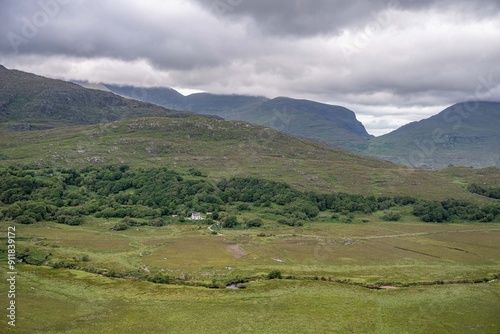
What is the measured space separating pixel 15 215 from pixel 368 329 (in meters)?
128

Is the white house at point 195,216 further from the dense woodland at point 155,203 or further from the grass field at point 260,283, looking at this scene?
the grass field at point 260,283

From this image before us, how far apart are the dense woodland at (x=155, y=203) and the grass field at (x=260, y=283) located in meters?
11.3

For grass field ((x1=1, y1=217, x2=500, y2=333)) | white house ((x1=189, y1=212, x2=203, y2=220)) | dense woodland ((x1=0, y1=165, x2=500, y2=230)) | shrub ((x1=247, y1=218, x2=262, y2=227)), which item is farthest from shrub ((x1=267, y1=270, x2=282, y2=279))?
white house ((x1=189, y1=212, x2=203, y2=220))

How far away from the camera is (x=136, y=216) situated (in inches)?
6398

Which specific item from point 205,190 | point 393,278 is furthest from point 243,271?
point 205,190

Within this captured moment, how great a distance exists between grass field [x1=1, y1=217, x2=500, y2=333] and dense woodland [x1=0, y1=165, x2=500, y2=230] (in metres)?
11.3

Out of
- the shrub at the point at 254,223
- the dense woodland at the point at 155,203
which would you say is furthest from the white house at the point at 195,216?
the shrub at the point at 254,223

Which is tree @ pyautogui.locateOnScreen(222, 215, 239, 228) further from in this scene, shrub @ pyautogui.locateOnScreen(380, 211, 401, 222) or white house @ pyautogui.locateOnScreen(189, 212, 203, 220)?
shrub @ pyautogui.locateOnScreen(380, 211, 401, 222)

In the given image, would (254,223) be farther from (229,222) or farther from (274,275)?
(274,275)

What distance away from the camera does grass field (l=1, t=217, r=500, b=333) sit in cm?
7100

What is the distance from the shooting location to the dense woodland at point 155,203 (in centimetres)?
15650

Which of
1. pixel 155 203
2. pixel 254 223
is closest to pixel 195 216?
pixel 155 203

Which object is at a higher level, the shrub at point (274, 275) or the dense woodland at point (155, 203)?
the dense woodland at point (155, 203)

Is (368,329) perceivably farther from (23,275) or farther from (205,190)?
(205,190)
